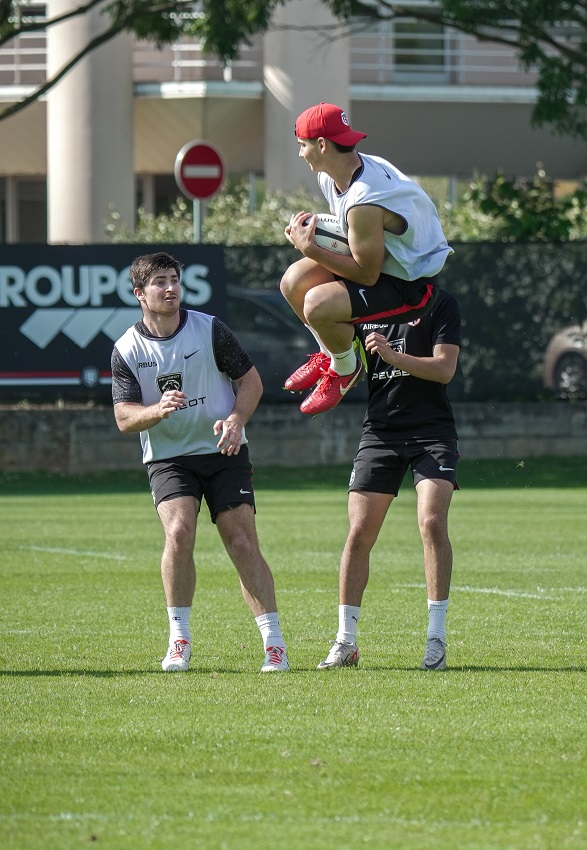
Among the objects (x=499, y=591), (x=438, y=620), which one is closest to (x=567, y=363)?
(x=499, y=591)

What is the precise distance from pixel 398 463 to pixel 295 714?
1.83 meters

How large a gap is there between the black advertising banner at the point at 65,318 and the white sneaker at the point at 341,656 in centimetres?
1384

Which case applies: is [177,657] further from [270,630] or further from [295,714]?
[295,714]

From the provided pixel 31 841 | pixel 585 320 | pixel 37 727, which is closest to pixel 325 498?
pixel 585 320

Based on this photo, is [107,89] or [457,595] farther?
[107,89]

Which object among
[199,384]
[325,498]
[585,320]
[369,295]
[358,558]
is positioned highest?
[369,295]

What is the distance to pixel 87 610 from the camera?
10281 mm

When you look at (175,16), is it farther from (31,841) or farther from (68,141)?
(31,841)

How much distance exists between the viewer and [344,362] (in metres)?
8.18

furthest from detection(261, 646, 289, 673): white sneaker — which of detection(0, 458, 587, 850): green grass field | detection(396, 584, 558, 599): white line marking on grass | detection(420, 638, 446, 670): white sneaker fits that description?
detection(396, 584, 558, 599): white line marking on grass

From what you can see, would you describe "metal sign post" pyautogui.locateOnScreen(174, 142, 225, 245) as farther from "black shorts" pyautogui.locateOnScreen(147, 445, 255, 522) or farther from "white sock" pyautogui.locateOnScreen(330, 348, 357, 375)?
"black shorts" pyautogui.locateOnScreen(147, 445, 255, 522)

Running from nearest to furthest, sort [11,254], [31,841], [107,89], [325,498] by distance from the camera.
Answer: [31,841] < [325,498] < [11,254] < [107,89]

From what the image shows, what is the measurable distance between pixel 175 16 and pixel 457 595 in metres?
14.0

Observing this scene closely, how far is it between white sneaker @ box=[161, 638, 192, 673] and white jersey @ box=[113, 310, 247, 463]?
966mm
